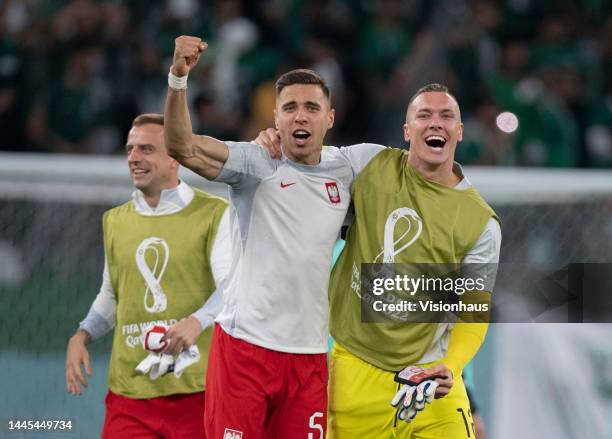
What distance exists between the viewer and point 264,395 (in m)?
3.63

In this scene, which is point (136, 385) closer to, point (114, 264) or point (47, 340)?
point (114, 264)

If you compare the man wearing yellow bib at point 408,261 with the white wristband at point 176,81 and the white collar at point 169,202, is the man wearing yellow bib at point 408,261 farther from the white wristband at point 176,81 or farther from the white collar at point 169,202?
the white collar at point 169,202

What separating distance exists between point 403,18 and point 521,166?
5.50 feet

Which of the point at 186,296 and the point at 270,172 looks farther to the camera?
the point at 186,296

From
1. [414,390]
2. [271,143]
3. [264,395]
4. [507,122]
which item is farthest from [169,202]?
[507,122]

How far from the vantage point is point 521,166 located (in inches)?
309

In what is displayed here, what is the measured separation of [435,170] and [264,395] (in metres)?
1.06

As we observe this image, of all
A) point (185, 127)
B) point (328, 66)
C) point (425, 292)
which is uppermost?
point (328, 66)

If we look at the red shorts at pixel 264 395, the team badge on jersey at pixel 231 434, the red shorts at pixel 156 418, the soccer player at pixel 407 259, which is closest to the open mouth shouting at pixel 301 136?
the soccer player at pixel 407 259

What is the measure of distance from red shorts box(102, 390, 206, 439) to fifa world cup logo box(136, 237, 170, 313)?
0.39 meters

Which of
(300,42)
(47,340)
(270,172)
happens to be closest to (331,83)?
(300,42)

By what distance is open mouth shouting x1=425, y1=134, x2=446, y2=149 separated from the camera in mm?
3922

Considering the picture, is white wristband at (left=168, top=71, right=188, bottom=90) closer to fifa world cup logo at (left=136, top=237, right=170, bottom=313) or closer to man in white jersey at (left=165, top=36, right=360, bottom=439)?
man in white jersey at (left=165, top=36, right=360, bottom=439)

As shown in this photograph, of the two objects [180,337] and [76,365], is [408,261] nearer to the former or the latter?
[180,337]
